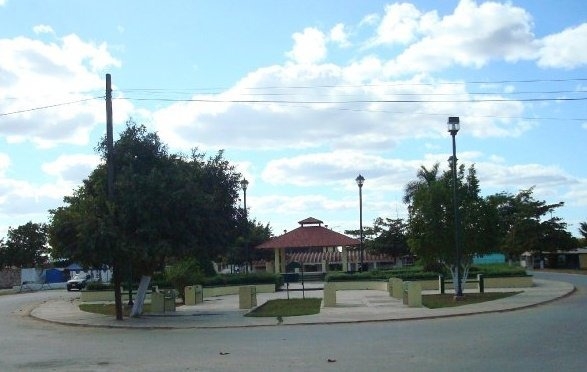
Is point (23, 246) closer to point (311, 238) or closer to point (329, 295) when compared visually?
point (311, 238)

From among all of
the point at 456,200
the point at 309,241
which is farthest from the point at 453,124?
the point at 309,241

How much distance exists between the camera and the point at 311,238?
57531 millimetres

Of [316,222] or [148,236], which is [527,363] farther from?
[316,222]

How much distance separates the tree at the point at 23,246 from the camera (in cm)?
8775

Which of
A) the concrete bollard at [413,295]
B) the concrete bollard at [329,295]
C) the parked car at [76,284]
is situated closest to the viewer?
the concrete bollard at [413,295]

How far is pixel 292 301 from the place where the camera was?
33781 mm

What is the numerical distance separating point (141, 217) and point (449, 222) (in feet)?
47.8

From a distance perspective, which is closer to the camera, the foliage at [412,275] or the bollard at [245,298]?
the bollard at [245,298]

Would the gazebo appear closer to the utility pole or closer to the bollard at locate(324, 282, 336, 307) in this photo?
the bollard at locate(324, 282, 336, 307)

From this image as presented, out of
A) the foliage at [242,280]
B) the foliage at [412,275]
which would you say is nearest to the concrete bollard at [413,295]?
the foliage at [412,275]

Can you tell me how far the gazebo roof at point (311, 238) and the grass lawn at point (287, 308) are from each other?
2190 cm

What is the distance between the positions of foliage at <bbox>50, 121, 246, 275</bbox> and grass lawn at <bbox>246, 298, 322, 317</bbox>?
10.1ft

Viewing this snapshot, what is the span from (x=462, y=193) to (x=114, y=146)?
637 inches

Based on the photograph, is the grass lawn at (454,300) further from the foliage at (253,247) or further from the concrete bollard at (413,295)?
the foliage at (253,247)
